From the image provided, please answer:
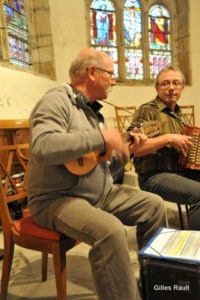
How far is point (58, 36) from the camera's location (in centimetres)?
429

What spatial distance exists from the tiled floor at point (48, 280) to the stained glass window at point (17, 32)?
2.44m

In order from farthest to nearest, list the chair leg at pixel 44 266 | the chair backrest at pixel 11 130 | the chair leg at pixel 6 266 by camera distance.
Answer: the chair backrest at pixel 11 130
the chair leg at pixel 44 266
the chair leg at pixel 6 266

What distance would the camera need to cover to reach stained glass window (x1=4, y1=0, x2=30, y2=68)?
11.7 ft

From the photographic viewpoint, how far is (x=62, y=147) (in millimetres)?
1067

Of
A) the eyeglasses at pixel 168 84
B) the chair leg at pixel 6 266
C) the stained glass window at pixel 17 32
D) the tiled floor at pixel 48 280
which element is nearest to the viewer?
the chair leg at pixel 6 266

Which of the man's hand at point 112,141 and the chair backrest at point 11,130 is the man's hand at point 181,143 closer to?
the man's hand at point 112,141

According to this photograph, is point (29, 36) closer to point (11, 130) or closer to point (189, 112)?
point (11, 130)

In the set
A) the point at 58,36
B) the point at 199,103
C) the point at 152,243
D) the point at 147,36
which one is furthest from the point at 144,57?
the point at 152,243

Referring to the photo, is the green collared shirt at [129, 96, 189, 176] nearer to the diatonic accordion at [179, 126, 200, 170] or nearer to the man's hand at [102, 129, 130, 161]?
the diatonic accordion at [179, 126, 200, 170]

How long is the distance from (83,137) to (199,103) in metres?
4.91

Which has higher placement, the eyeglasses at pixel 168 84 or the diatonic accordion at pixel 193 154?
the eyeglasses at pixel 168 84

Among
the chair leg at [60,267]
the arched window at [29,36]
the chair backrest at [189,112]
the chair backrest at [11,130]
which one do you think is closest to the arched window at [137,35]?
the chair backrest at [189,112]

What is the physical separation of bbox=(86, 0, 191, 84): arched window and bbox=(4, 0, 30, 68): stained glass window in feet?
4.37

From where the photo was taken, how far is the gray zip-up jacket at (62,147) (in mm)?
1078
